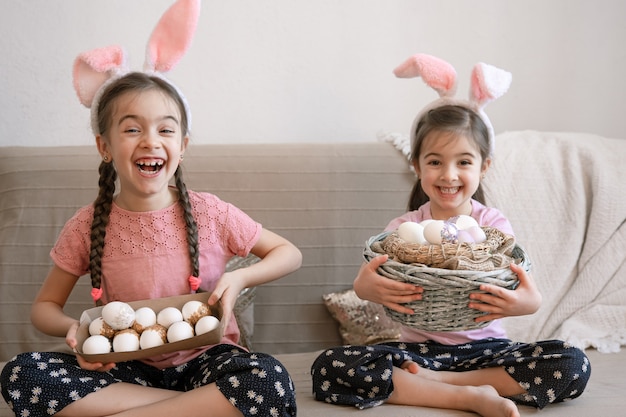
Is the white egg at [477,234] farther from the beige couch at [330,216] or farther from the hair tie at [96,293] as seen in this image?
the hair tie at [96,293]

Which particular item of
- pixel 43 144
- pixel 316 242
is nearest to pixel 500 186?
pixel 316 242

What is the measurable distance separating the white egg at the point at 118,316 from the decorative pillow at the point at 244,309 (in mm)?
531

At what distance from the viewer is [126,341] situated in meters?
1.42

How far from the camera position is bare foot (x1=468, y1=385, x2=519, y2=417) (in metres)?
1.44

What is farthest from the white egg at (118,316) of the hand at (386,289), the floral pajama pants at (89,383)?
the hand at (386,289)

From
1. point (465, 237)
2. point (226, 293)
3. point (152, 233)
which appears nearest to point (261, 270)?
point (226, 293)

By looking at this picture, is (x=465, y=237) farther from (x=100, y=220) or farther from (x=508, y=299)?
(x=100, y=220)

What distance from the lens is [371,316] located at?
2.00 metres

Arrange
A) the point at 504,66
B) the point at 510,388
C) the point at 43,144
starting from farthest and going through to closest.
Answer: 1. the point at 504,66
2. the point at 43,144
3. the point at 510,388

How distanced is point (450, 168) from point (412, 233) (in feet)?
0.91

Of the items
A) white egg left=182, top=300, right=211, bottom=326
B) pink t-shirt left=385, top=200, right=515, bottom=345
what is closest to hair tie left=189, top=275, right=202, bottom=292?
white egg left=182, top=300, right=211, bottom=326

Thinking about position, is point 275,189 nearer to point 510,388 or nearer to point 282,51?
point 282,51

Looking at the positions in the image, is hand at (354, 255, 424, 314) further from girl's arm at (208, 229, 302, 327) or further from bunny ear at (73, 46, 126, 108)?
bunny ear at (73, 46, 126, 108)

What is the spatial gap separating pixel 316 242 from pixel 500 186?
1.83 feet
